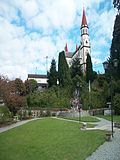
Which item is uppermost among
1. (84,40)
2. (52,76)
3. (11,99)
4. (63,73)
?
(84,40)

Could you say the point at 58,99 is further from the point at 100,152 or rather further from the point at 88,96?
the point at 100,152

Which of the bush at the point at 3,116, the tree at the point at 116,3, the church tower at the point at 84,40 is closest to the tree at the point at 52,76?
the church tower at the point at 84,40

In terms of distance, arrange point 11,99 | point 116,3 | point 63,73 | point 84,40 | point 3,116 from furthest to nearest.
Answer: point 84,40
point 63,73
point 11,99
point 3,116
point 116,3

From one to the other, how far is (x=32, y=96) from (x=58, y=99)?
6.67 meters

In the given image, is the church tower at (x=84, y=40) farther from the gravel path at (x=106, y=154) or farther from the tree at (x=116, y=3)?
the gravel path at (x=106, y=154)

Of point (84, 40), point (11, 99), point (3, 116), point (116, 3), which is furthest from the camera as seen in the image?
point (84, 40)

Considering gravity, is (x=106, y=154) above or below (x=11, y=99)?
below

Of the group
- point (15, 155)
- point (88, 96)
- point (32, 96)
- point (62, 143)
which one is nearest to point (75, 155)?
Answer: point (15, 155)

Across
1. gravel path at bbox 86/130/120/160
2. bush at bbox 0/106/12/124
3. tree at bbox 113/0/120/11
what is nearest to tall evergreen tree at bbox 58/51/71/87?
bush at bbox 0/106/12/124

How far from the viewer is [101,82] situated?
70.4m

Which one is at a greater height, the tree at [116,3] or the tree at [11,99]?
the tree at [116,3]

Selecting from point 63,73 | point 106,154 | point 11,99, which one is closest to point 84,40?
point 63,73

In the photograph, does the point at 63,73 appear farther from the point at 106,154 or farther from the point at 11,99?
the point at 106,154

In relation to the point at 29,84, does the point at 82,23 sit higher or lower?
→ higher
